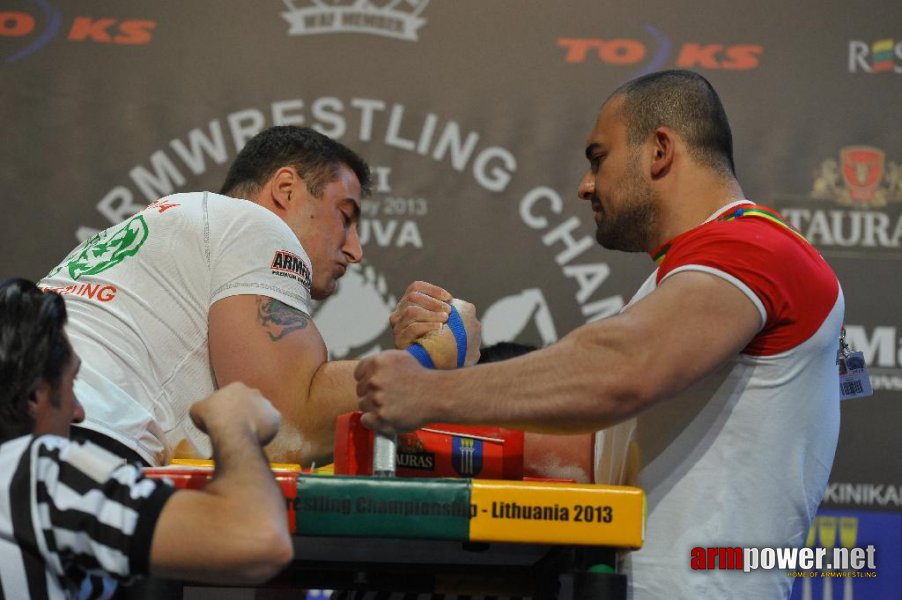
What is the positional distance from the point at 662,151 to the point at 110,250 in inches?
40.2

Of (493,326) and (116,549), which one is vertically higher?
(493,326)

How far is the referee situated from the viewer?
1.16 metres

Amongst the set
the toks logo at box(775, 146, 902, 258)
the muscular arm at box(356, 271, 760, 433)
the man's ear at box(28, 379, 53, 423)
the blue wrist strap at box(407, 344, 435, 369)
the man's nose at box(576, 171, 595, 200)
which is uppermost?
the toks logo at box(775, 146, 902, 258)

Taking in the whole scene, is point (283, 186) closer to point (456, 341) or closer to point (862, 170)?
point (456, 341)

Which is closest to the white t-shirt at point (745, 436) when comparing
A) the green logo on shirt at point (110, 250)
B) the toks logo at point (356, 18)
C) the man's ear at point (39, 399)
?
the man's ear at point (39, 399)

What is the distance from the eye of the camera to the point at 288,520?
128 centimetres

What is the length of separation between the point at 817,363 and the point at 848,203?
1888 mm

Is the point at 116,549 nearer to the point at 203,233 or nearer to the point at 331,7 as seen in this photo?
the point at 203,233

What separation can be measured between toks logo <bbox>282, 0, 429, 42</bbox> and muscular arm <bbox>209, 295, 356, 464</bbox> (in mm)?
1721

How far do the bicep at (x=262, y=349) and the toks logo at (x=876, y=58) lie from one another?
2.31m

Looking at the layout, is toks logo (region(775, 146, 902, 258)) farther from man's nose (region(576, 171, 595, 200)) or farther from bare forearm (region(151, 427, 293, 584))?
bare forearm (region(151, 427, 293, 584))

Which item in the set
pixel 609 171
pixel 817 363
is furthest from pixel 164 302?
pixel 817 363

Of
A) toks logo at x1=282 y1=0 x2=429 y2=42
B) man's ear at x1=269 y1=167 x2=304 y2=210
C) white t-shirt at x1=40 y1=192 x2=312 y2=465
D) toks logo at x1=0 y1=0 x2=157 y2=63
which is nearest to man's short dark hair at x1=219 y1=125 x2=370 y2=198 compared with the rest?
man's ear at x1=269 y1=167 x2=304 y2=210

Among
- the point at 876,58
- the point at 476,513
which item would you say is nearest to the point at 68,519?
the point at 476,513
